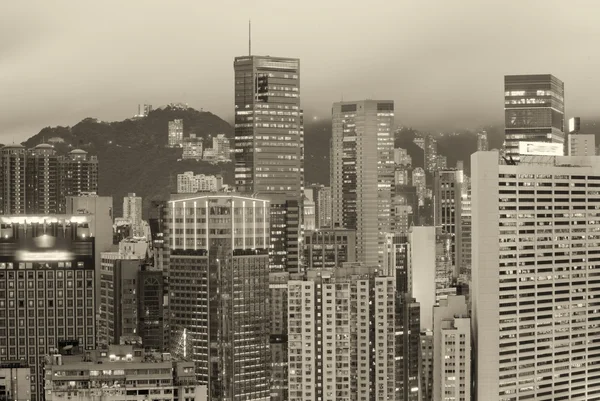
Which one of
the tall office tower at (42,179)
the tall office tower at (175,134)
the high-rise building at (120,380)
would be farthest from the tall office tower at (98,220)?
the high-rise building at (120,380)

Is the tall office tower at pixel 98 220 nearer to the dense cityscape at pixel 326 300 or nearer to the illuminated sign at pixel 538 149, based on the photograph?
the dense cityscape at pixel 326 300

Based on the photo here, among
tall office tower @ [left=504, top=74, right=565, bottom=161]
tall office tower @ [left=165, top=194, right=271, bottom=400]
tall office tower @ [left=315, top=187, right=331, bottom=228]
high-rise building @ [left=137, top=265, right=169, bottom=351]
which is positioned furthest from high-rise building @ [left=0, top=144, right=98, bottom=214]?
tall office tower @ [left=504, top=74, right=565, bottom=161]

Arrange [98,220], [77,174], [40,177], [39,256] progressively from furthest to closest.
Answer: [40,177]
[77,174]
[98,220]
[39,256]

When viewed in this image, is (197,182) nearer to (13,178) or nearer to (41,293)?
(13,178)

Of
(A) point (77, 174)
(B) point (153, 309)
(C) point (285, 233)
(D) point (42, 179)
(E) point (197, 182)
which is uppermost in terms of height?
(A) point (77, 174)

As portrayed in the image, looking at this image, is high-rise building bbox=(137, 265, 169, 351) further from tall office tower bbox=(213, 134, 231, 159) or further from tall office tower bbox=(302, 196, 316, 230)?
tall office tower bbox=(213, 134, 231, 159)

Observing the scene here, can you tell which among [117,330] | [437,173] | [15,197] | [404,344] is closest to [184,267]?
[117,330]

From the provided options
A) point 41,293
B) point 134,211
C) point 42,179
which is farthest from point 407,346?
point 42,179
